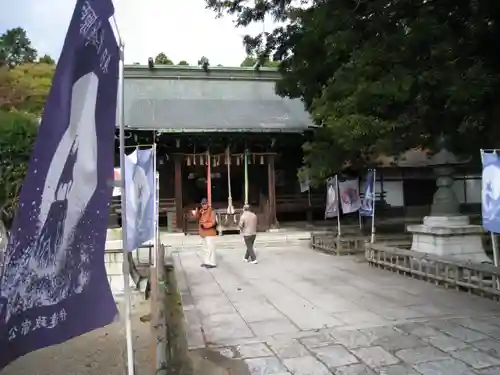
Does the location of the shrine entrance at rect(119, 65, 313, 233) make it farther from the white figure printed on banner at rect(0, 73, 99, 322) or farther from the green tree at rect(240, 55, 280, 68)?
the white figure printed on banner at rect(0, 73, 99, 322)

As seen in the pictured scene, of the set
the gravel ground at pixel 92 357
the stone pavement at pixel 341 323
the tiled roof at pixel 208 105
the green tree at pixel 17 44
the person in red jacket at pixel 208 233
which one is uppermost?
the green tree at pixel 17 44

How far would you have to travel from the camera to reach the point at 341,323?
18.9 feet

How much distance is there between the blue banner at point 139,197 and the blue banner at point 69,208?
4.14m

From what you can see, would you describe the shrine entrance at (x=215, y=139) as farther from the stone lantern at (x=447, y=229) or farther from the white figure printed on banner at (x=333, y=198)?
the stone lantern at (x=447, y=229)

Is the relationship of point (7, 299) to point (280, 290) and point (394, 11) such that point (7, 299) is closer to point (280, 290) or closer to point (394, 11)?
point (394, 11)

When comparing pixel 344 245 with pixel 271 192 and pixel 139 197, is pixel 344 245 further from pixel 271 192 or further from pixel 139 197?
pixel 139 197

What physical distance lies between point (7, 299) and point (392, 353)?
151 inches

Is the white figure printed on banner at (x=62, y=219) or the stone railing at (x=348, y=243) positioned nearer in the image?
the white figure printed on banner at (x=62, y=219)

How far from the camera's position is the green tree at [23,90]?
21.0m

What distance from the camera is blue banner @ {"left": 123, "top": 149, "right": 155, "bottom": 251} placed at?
7051mm

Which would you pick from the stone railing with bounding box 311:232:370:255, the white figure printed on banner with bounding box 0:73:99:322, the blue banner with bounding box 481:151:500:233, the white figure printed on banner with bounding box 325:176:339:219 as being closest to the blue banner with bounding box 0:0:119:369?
the white figure printed on banner with bounding box 0:73:99:322

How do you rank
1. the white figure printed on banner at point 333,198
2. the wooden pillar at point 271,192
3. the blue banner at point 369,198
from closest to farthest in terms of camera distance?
the blue banner at point 369,198, the white figure printed on banner at point 333,198, the wooden pillar at point 271,192

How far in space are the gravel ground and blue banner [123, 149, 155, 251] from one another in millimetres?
1490

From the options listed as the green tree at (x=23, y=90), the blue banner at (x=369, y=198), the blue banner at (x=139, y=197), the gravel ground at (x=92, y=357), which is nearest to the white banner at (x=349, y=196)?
the blue banner at (x=369, y=198)
